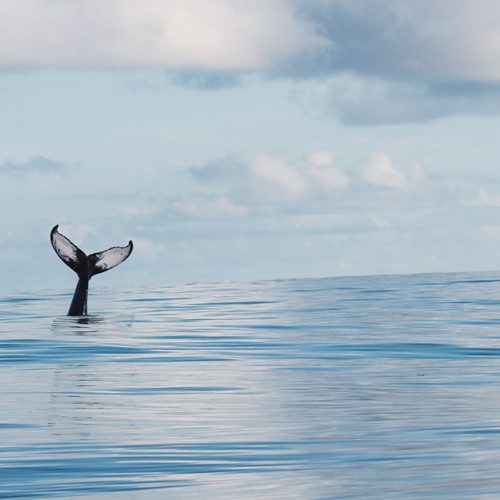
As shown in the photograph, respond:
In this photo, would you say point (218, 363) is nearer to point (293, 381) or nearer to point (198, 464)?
point (293, 381)

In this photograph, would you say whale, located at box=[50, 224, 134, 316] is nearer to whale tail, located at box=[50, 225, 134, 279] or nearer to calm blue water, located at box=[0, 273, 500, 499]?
whale tail, located at box=[50, 225, 134, 279]

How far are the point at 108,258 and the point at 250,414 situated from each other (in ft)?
59.8

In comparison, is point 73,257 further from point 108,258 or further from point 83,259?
point 108,258

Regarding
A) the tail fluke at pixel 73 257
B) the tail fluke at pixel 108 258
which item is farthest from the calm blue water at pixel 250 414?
the tail fluke at pixel 73 257

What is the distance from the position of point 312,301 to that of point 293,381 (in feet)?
99.4

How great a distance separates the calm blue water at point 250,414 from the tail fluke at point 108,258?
10.2 ft

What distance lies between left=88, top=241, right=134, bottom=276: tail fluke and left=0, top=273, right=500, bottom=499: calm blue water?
10.2 ft

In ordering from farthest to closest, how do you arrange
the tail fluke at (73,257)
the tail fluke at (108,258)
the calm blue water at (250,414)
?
the tail fluke at (73,257) → the tail fluke at (108,258) → the calm blue water at (250,414)

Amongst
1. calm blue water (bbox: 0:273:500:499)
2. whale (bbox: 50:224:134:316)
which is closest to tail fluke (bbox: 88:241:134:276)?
whale (bbox: 50:224:134:316)

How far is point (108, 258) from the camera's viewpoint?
29594mm

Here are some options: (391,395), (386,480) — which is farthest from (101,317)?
(386,480)

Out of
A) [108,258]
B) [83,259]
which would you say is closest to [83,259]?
[83,259]

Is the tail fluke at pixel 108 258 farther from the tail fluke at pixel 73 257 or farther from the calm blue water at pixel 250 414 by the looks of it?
the calm blue water at pixel 250 414

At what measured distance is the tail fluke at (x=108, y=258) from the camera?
28683 mm
